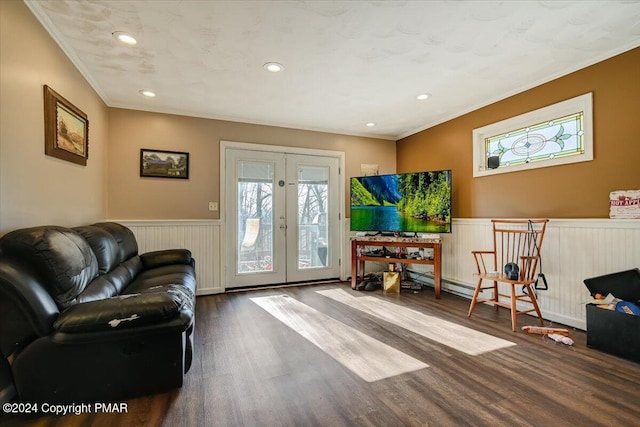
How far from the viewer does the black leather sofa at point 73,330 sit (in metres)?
1.45

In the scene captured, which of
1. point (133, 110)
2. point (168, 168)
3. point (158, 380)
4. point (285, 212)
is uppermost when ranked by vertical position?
point (133, 110)

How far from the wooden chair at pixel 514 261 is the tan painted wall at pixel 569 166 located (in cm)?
21

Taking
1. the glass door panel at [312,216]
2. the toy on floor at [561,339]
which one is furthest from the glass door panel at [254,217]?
the toy on floor at [561,339]

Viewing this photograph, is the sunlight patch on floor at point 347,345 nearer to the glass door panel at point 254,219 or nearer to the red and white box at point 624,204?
the glass door panel at point 254,219

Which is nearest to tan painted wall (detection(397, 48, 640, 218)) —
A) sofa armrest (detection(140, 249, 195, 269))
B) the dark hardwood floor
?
the dark hardwood floor

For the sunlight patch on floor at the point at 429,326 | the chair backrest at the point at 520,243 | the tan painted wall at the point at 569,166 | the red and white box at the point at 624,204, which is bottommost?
the sunlight patch on floor at the point at 429,326

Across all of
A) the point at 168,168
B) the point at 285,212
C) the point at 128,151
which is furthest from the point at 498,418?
the point at 128,151

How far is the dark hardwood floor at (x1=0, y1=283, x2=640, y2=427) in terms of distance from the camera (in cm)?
154

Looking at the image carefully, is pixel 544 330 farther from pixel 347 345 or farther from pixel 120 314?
pixel 120 314

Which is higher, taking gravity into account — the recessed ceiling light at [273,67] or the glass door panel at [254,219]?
the recessed ceiling light at [273,67]

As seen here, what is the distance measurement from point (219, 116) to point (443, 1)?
3076 millimetres

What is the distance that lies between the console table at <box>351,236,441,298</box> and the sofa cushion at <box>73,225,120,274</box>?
291 centimetres

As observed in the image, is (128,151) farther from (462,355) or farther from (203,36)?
(462,355)

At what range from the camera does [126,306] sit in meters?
1.57
